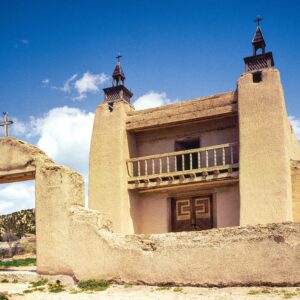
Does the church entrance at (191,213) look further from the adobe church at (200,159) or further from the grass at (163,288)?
the grass at (163,288)

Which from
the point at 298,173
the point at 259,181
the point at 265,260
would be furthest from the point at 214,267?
the point at 298,173

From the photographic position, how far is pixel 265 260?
7797mm

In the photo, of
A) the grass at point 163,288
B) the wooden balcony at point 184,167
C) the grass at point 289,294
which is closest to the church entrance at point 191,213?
the wooden balcony at point 184,167

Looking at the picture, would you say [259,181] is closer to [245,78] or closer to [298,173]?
[298,173]

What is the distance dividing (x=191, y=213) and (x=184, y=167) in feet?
5.36

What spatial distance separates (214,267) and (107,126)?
8545 mm

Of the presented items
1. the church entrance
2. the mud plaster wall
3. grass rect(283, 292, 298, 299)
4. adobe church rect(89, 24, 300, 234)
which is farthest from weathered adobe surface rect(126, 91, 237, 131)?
grass rect(283, 292, 298, 299)

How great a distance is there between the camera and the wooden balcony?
14.0 meters

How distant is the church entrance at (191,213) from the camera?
15.0 metres

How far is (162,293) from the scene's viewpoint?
8.07 metres

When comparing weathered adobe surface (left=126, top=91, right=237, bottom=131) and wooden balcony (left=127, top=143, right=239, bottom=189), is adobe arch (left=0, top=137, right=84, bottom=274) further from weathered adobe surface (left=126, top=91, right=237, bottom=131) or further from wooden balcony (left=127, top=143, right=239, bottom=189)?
weathered adobe surface (left=126, top=91, right=237, bottom=131)

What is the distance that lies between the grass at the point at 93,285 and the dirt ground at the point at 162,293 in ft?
0.49

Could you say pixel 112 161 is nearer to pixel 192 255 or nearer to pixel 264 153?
pixel 264 153

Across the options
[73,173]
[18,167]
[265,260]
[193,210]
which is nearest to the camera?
[265,260]
